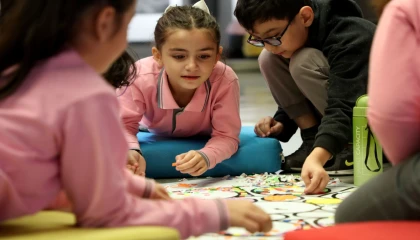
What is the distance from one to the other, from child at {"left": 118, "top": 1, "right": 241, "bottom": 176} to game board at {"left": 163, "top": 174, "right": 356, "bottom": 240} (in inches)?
3.4

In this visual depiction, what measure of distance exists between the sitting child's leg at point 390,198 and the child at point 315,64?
20.8 inches

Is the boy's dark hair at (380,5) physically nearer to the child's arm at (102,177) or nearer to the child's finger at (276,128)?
the child's arm at (102,177)

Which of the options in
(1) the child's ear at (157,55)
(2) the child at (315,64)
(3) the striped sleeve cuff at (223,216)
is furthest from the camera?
(1) the child's ear at (157,55)

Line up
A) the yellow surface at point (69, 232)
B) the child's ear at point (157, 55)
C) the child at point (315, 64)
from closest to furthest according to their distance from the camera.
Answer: the yellow surface at point (69, 232)
the child at point (315, 64)
the child's ear at point (157, 55)

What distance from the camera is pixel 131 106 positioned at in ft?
6.53

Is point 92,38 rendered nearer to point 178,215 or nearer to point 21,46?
point 21,46

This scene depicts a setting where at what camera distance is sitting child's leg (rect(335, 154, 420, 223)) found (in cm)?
100

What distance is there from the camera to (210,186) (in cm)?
183

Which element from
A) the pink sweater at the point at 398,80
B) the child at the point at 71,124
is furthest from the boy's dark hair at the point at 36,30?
the pink sweater at the point at 398,80

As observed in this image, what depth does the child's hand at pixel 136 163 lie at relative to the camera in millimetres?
1799

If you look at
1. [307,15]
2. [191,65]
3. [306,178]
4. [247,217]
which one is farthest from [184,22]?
[247,217]

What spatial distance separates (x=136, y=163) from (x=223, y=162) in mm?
276

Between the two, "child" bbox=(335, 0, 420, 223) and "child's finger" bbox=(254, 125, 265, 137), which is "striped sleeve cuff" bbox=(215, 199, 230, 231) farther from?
"child's finger" bbox=(254, 125, 265, 137)

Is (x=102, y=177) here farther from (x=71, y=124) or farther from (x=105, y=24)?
(x=105, y=24)
